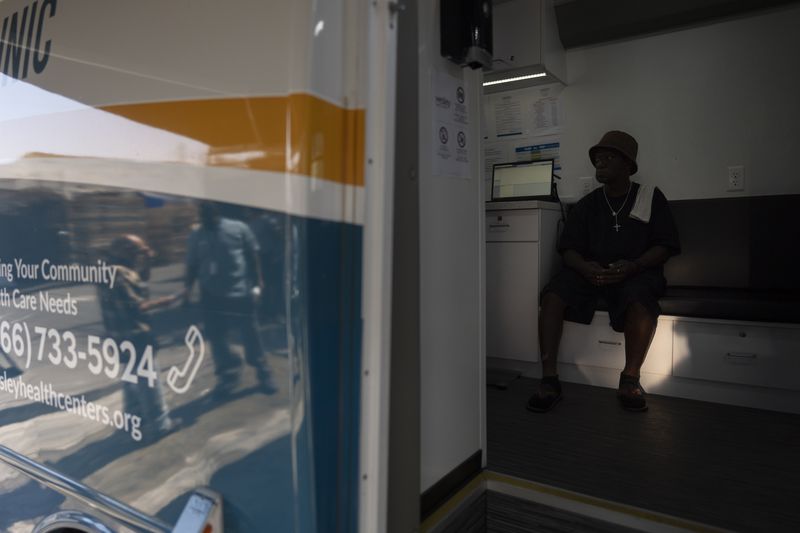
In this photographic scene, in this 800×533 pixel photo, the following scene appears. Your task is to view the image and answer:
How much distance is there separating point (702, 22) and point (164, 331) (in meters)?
3.87

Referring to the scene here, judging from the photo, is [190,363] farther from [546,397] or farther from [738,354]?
[738,354]

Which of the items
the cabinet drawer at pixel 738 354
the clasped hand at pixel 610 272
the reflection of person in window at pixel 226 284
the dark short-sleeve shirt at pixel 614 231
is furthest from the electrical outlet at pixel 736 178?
the reflection of person in window at pixel 226 284

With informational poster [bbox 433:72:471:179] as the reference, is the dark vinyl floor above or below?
below

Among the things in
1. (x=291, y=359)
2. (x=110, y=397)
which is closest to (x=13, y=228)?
(x=110, y=397)

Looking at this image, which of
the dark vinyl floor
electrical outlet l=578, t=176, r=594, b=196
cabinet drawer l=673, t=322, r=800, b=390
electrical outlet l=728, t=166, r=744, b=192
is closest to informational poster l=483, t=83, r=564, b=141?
electrical outlet l=578, t=176, r=594, b=196

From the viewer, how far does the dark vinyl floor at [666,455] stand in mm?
1745

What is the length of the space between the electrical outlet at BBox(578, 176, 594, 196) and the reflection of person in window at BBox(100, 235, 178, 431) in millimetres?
3432

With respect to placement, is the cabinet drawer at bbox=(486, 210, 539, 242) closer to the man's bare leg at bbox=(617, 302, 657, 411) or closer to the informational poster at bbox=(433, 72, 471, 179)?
the man's bare leg at bbox=(617, 302, 657, 411)

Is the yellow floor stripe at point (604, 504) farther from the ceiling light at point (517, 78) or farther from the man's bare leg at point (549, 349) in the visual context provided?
the ceiling light at point (517, 78)

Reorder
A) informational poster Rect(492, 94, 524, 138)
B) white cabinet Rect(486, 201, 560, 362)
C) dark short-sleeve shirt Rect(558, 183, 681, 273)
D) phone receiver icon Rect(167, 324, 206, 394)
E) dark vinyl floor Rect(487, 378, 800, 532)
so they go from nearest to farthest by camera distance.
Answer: phone receiver icon Rect(167, 324, 206, 394)
dark vinyl floor Rect(487, 378, 800, 532)
dark short-sleeve shirt Rect(558, 183, 681, 273)
white cabinet Rect(486, 201, 560, 362)
informational poster Rect(492, 94, 524, 138)

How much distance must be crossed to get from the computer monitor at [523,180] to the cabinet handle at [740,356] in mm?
1536

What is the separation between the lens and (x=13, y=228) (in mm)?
1441

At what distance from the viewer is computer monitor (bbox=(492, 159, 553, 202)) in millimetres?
3988

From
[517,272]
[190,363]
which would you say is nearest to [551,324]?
[517,272]
